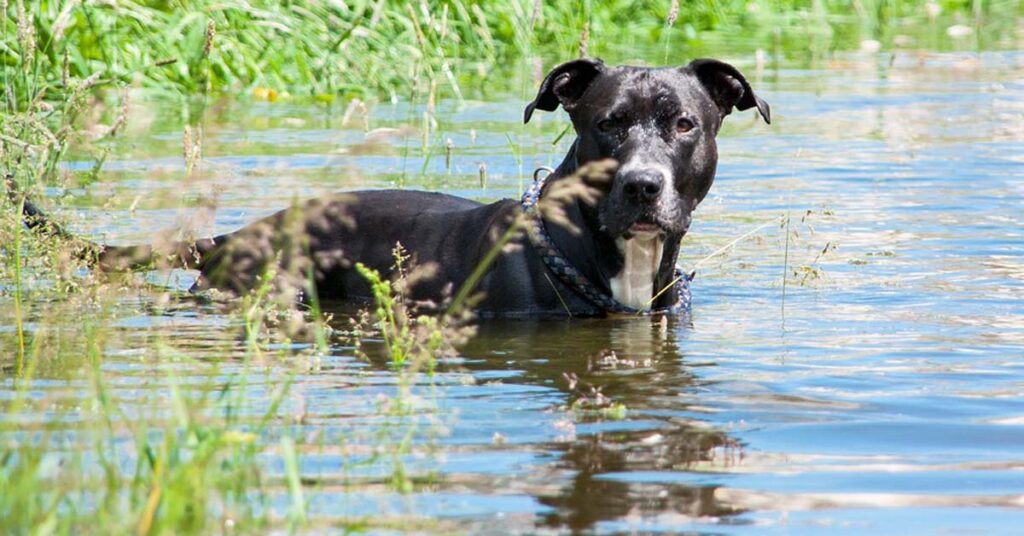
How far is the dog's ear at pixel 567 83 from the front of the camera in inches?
257

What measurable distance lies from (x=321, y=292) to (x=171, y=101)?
542 centimetres

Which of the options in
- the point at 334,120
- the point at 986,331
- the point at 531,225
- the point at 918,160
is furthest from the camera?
the point at 334,120

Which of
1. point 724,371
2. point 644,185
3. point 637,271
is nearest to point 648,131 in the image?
point 644,185

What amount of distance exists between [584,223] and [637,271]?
29 centimetres

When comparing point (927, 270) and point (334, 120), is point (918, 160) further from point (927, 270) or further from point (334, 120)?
point (334, 120)

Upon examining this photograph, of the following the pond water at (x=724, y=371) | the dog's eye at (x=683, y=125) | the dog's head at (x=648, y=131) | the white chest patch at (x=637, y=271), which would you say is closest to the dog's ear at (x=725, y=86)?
the dog's head at (x=648, y=131)

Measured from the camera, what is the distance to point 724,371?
5453 mm

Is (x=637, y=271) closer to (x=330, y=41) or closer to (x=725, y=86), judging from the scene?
(x=725, y=86)

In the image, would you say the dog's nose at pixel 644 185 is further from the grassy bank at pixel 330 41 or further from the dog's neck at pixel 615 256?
the grassy bank at pixel 330 41

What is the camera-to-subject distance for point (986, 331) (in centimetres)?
611

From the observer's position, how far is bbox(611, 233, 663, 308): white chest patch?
21.1 ft

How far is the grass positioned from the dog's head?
28.7 inches

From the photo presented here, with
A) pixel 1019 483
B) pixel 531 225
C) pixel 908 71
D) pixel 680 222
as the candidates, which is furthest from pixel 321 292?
pixel 908 71

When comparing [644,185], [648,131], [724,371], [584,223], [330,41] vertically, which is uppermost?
[330,41]
